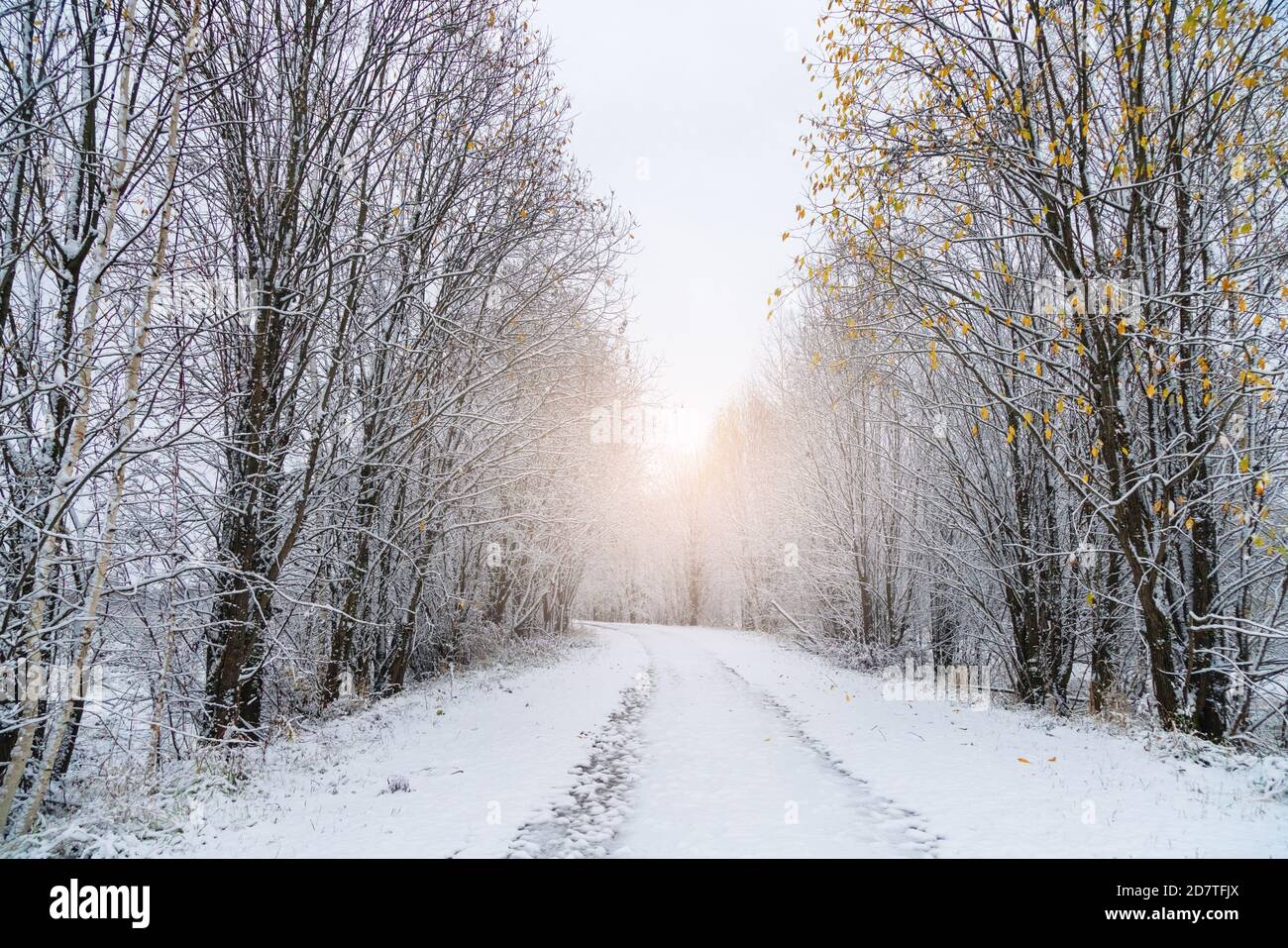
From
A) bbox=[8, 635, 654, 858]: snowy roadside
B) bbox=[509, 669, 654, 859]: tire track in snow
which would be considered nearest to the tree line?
bbox=[8, 635, 654, 858]: snowy roadside

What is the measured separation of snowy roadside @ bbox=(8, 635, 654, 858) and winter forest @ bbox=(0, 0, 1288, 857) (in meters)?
0.09

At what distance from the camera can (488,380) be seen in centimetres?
945

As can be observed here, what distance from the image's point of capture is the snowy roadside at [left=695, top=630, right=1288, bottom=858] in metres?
4.03

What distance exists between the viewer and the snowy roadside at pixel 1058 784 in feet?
13.2

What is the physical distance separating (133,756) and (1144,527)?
36.4ft

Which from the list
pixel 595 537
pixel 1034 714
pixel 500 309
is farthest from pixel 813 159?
pixel 595 537

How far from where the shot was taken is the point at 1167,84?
23.3 feet
